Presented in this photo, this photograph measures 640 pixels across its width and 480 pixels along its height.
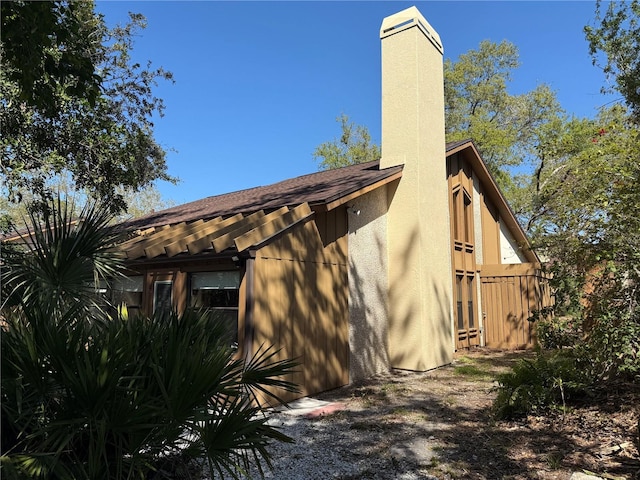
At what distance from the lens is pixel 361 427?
21.2 ft

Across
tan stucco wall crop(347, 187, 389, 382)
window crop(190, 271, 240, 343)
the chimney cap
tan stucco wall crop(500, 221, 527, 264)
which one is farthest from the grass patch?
the chimney cap

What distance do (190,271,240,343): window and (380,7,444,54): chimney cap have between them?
8465mm

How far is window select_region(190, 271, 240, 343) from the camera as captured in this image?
8.25m

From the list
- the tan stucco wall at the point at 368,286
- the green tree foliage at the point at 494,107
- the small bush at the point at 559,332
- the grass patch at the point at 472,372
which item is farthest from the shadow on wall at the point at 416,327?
the green tree foliage at the point at 494,107

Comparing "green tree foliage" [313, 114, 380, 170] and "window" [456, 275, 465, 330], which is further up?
"green tree foliage" [313, 114, 380, 170]

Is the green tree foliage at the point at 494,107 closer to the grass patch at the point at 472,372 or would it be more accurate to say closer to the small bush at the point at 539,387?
the grass patch at the point at 472,372

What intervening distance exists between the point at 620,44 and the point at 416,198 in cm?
930

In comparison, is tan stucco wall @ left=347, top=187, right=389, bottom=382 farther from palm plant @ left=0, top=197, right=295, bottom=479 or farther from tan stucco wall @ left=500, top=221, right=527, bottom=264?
tan stucco wall @ left=500, top=221, right=527, bottom=264

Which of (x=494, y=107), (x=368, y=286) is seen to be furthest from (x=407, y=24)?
(x=494, y=107)

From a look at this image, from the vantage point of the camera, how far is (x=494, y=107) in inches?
1212

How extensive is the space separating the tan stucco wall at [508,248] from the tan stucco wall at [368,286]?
903 centimetres

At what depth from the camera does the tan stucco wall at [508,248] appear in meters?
18.2

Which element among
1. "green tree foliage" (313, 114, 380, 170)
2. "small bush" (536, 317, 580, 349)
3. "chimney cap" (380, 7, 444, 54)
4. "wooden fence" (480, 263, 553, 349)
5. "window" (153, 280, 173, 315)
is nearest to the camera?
"small bush" (536, 317, 580, 349)

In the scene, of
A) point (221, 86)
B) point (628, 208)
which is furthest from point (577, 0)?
point (221, 86)
